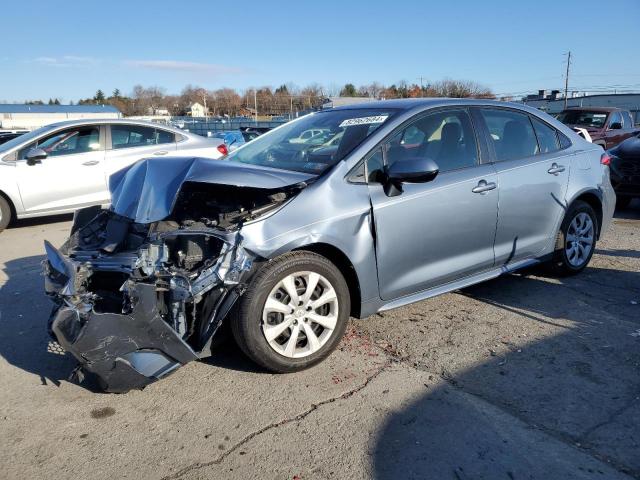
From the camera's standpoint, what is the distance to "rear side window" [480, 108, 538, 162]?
14.4 feet

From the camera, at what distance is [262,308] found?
3.13 metres

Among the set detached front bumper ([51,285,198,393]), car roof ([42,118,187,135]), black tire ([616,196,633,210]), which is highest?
car roof ([42,118,187,135])

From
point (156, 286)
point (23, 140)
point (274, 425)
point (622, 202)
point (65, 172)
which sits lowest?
point (274, 425)

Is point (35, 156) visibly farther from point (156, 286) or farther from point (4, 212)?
point (156, 286)

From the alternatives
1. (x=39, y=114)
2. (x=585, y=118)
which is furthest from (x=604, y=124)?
(x=39, y=114)

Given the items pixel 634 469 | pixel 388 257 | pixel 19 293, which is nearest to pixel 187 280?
pixel 388 257

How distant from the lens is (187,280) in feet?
9.85

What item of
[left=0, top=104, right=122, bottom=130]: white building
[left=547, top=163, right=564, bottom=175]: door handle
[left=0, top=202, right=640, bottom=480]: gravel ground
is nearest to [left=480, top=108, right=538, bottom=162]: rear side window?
[left=547, top=163, right=564, bottom=175]: door handle

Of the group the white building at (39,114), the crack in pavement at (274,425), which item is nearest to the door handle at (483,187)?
the crack in pavement at (274,425)

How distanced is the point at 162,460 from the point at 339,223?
1702 mm

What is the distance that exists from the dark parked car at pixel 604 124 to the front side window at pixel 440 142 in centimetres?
1247

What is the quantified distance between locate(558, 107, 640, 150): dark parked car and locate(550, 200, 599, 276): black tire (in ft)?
36.1

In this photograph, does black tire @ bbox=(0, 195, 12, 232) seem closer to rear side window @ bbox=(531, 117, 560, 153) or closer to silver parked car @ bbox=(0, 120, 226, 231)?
silver parked car @ bbox=(0, 120, 226, 231)

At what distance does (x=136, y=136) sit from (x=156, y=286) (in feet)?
20.9
